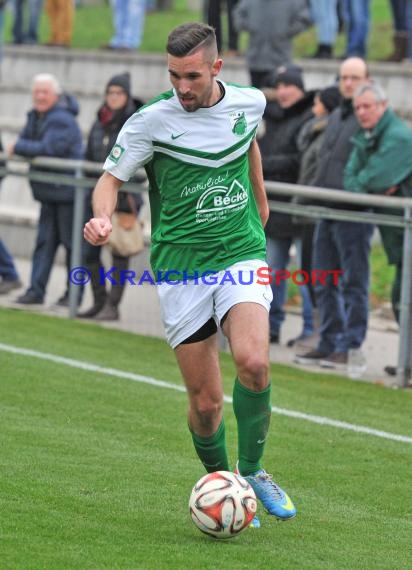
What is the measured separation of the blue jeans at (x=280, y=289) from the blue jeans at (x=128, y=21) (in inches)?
314

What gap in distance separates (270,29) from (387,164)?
499 centimetres

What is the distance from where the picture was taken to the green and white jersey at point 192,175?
6902 mm

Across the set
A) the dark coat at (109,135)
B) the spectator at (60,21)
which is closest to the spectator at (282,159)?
the dark coat at (109,135)

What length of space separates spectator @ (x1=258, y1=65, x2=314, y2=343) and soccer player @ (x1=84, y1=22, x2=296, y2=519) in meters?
5.89

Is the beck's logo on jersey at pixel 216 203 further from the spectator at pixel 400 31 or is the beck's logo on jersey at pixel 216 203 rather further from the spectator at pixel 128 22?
the spectator at pixel 128 22

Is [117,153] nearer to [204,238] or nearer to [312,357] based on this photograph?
[204,238]

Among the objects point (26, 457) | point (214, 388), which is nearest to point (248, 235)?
point (214, 388)

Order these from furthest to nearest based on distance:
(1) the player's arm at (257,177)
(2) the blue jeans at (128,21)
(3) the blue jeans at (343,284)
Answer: (2) the blue jeans at (128,21), (3) the blue jeans at (343,284), (1) the player's arm at (257,177)

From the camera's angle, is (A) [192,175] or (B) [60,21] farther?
(B) [60,21]

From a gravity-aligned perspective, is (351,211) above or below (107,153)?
below

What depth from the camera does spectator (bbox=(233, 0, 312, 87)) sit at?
634 inches

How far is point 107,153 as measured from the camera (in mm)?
13922

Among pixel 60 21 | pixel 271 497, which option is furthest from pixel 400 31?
pixel 271 497

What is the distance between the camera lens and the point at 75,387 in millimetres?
10609
